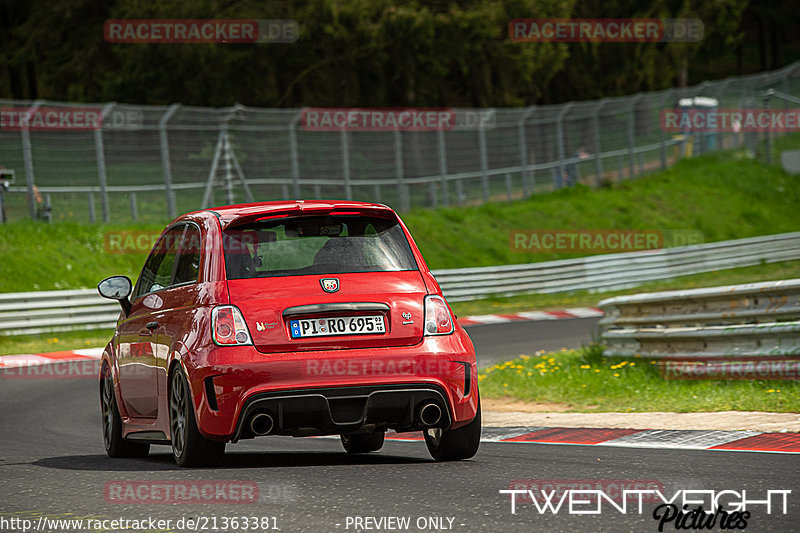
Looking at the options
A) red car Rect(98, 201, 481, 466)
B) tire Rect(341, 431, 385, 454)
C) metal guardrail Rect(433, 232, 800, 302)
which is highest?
red car Rect(98, 201, 481, 466)

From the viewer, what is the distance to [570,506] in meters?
5.54

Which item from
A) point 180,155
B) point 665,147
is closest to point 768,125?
point 665,147

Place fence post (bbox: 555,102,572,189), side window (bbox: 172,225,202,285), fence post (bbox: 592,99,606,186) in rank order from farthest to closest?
fence post (bbox: 592,99,606,186) < fence post (bbox: 555,102,572,189) < side window (bbox: 172,225,202,285)

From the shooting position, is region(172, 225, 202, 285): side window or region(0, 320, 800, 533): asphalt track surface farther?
region(172, 225, 202, 285): side window

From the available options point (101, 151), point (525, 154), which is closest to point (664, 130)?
point (525, 154)

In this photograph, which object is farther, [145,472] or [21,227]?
[21,227]

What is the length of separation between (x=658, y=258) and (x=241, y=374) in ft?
87.0

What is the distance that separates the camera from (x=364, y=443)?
8.16 metres

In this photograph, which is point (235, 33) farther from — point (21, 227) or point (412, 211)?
point (21, 227)

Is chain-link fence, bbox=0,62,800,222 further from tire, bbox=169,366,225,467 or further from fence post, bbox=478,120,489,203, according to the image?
tire, bbox=169,366,225,467

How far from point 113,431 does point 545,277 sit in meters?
22.2

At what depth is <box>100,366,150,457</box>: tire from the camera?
8227 millimetres

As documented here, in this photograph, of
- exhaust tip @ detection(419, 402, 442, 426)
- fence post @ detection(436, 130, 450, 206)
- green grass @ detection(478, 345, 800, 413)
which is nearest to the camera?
exhaust tip @ detection(419, 402, 442, 426)

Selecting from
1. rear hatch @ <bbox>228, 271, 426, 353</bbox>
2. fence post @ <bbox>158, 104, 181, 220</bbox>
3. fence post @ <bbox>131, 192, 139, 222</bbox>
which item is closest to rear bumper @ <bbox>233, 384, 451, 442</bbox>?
rear hatch @ <bbox>228, 271, 426, 353</bbox>
